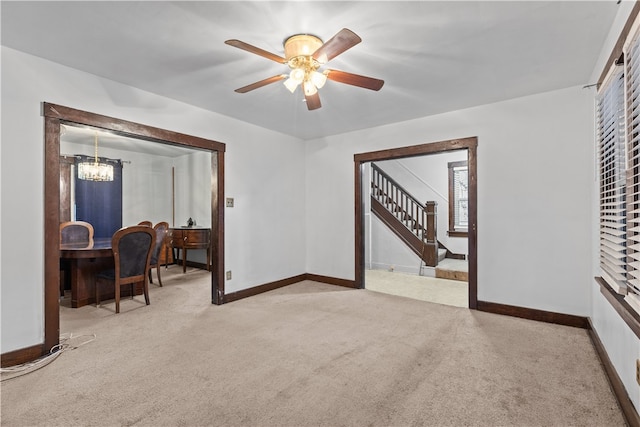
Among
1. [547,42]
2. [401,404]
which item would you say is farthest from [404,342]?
[547,42]

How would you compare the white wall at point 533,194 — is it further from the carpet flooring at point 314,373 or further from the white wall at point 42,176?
the white wall at point 42,176

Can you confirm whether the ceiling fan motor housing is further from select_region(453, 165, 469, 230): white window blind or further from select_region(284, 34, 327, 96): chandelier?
select_region(453, 165, 469, 230): white window blind

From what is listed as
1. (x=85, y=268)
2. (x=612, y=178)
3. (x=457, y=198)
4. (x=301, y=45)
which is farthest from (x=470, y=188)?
(x=85, y=268)

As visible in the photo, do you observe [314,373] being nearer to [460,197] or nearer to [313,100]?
[313,100]

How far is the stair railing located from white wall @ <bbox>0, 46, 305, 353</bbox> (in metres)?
2.66

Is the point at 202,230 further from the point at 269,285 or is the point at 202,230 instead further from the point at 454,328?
the point at 454,328

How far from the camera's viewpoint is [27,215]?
7.61 ft

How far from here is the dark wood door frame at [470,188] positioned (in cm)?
347

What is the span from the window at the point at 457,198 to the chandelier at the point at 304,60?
5.26m

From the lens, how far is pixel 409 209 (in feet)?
21.5

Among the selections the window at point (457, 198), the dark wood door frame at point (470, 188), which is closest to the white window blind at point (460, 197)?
the window at point (457, 198)

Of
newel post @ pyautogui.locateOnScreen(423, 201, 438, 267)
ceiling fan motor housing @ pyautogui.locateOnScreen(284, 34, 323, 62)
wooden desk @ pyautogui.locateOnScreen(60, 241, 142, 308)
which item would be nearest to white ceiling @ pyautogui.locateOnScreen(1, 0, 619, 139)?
ceiling fan motor housing @ pyautogui.locateOnScreen(284, 34, 323, 62)

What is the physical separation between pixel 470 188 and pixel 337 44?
8.24 ft

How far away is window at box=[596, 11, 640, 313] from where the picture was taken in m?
1.61
